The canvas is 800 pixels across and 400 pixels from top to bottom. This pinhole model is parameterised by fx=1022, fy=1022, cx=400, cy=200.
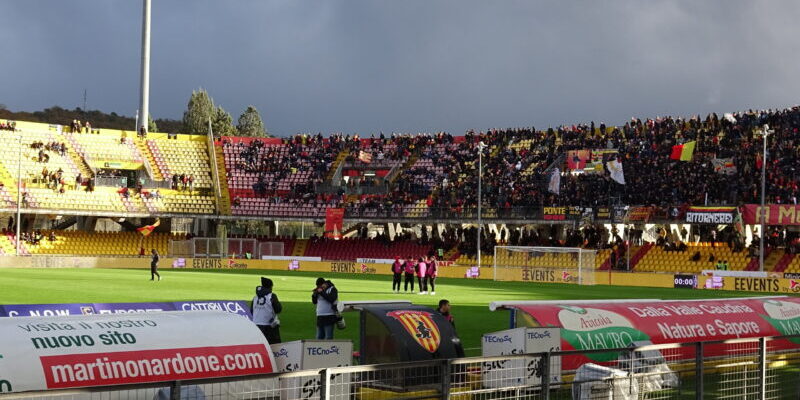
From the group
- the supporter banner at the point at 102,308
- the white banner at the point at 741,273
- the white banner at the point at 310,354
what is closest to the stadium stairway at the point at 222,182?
the white banner at the point at 741,273

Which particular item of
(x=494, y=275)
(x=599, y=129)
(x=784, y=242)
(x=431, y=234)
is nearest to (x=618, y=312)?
(x=494, y=275)

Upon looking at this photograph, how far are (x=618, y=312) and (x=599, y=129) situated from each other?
59115 millimetres

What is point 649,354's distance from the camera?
400 inches

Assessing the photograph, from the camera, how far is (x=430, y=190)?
250ft

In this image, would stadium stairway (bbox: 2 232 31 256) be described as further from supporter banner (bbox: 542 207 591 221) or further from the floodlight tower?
supporter banner (bbox: 542 207 591 221)

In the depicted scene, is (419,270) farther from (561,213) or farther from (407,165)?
(407,165)

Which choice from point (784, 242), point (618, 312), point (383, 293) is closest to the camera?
point (618, 312)

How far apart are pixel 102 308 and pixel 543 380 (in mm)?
7988

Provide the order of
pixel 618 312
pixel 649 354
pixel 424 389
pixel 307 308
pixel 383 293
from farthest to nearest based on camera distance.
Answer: pixel 383 293, pixel 307 308, pixel 618 312, pixel 649 354, pixel 424 389

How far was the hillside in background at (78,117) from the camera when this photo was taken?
178 metres

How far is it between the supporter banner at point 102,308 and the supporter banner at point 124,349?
253 centimetres

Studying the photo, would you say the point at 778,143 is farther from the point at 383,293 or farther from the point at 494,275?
the point at 383,293

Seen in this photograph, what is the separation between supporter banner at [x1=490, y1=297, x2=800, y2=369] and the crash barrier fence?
2.67 m

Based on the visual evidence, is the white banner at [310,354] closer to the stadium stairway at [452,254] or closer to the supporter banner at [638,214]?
the supporter banner at [638,214]
